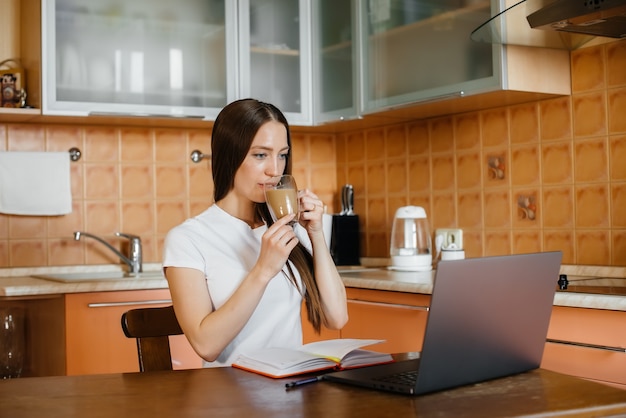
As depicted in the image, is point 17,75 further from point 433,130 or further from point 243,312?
point 243,312

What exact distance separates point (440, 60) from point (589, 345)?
1296 mm

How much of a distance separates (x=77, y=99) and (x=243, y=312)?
1914 mm

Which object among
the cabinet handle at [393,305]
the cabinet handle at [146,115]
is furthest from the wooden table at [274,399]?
the cabinet handle at [146,115]

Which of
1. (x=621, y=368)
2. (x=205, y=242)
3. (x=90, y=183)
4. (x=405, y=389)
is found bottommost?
(x=621, y=368)

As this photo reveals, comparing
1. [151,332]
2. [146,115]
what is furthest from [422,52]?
[151,332]

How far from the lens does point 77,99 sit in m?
3.32

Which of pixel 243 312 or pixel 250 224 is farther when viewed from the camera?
pixel 250 224

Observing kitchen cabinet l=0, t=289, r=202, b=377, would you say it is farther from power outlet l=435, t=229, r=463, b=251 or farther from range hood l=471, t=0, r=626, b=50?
range hood l=471, t=0, r=626, b=50

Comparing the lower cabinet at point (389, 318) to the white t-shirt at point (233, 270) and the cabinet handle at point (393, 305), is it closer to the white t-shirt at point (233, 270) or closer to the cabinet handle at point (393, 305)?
the cabinet handle at point (393, 305)

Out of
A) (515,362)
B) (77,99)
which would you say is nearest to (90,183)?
(77,99)

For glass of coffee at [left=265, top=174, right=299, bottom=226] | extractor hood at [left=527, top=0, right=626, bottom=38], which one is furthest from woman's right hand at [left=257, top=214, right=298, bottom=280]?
extractor hood at [left=527, top=0, right=626, bottom=38]

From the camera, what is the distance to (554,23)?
243 centimetres

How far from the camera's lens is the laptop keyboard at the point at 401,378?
1.31 m

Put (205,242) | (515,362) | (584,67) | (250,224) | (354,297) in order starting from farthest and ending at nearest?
(354,297), (584,67), (250,224), (205,242), (515,362)
